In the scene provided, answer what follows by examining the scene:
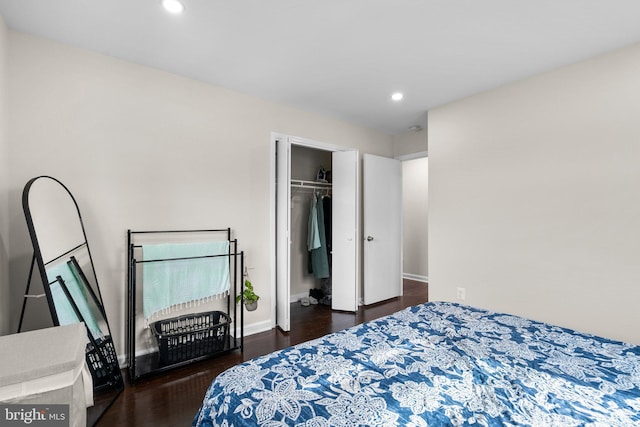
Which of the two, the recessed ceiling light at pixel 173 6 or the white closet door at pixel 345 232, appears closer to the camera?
the recessed ceiling light at pixel 173 6

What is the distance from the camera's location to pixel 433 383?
4.00 feet

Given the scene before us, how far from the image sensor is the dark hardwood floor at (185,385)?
72.9 inches

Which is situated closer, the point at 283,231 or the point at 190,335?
the point at 190,335

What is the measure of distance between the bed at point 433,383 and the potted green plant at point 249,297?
1.45 meters

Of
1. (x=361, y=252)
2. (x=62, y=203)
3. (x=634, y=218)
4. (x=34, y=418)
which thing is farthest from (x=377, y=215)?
(x=34, y=418)

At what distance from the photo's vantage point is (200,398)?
204cm

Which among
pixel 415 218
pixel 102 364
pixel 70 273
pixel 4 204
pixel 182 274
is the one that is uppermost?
pixel 4 204

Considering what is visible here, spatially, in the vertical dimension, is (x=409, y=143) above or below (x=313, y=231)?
above

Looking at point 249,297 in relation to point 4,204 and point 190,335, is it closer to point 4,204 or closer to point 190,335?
point 190,335

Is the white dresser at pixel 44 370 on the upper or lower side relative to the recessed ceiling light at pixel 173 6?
lower

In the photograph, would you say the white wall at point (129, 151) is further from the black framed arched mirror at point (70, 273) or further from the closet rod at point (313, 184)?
the closet rod at point (313, 184)

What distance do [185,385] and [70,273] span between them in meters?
1.13

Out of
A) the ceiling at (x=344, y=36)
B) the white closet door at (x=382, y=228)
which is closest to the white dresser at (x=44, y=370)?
the ceiling at (x=344, y=36)

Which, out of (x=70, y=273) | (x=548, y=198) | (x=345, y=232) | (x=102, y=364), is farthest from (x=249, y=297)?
(x=548, y=198)
